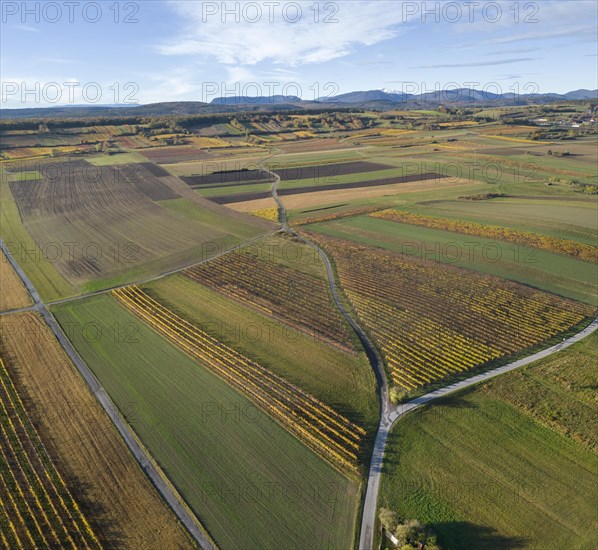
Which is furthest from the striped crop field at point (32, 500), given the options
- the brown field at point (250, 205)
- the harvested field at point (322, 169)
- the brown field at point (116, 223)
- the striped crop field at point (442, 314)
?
the harvested field at point (322, 169)

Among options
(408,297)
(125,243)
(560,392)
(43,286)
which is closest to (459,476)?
(560,392)

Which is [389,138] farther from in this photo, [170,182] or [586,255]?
[586,255]

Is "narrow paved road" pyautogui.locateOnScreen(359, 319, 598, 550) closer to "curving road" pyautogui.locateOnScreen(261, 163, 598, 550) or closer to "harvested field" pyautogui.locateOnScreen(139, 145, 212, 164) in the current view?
"curving road" pyautogui.locateOnScreen(261, 163, 598, 550)

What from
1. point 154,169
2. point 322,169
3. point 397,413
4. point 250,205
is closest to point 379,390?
point 397,413

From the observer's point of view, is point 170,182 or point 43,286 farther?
point 170,182

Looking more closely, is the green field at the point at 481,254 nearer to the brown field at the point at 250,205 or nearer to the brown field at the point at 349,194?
the brown field at the point at 349,194

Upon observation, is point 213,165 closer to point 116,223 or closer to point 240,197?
point 240,197
